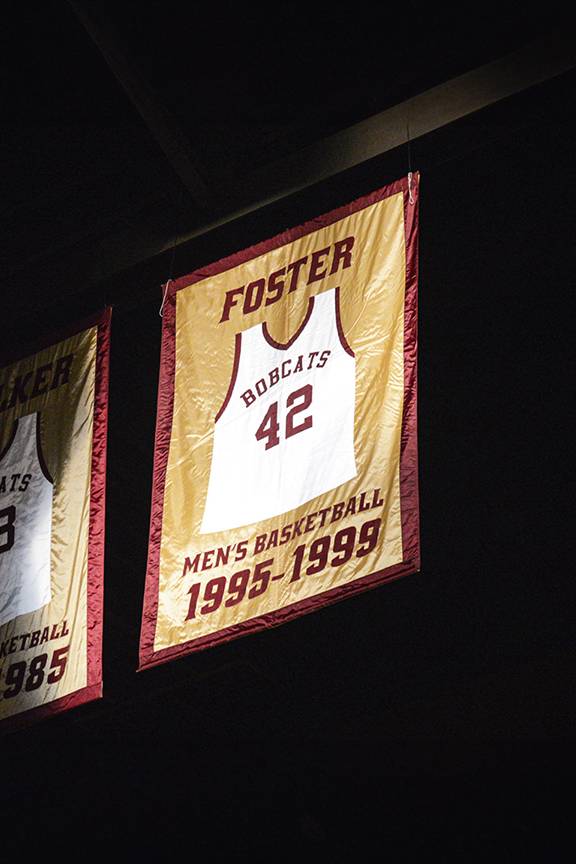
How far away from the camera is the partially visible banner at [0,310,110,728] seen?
5918 mm

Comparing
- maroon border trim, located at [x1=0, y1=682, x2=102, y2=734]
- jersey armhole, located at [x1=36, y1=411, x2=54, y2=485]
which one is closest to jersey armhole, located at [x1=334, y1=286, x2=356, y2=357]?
jersey armhole, located at [x1=36, y1=411, x2=54, y2=485]

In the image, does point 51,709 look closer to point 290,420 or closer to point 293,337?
point 290,420

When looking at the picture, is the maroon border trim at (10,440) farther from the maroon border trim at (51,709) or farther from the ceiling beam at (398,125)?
the maroon border trim at (51,709)

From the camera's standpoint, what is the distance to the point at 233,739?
9.77 m

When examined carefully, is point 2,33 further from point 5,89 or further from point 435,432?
point 435,432

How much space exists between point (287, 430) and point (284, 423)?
5cm

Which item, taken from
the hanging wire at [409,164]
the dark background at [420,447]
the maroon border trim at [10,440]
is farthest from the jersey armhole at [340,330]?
the maroon border trim at [10,440]

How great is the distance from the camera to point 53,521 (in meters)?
6.41

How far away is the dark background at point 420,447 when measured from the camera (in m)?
6.95

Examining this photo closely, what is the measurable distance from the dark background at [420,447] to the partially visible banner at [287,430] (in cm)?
78

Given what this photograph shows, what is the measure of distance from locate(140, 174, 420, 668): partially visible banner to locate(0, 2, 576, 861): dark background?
30.5 inches

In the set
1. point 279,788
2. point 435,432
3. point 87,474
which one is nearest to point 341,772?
point 279,788

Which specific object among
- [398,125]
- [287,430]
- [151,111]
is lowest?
[287,430]

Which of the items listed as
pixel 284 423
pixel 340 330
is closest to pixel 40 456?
pixel 284 423
